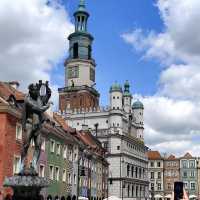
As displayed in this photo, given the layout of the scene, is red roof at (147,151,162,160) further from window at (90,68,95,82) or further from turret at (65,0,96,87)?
turret at (65,0,96,87)

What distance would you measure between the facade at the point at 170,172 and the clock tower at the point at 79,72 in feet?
151

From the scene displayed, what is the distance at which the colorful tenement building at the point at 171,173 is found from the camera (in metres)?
151

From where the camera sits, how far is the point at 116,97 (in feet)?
368

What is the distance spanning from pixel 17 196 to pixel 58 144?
35648mm

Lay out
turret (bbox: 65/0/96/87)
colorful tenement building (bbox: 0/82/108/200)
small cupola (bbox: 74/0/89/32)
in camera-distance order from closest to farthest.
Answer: colorful tenement building (bbox: 0/82/108/200), turret (bbox: 65/0/96/87), small cupola (bbox: 74/0/89/32)

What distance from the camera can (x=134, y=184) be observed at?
381 feet

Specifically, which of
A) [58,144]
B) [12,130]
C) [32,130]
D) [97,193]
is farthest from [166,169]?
[32,130]

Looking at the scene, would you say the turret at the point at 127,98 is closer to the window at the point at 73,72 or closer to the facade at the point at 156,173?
the window at the point at 73,72

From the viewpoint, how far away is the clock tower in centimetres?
11462

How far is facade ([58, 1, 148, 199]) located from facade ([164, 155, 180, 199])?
2759cm

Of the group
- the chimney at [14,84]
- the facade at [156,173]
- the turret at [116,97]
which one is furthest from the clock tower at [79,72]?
the chimney at [14,84]

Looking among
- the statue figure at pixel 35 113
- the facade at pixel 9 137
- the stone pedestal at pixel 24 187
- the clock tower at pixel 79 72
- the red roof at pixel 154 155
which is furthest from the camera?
the red roof at pixel 154 155

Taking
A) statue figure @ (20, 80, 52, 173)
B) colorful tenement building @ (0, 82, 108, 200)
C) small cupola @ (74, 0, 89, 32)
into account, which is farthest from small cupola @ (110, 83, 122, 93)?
statue figure @ (20, 80, 52, 173)

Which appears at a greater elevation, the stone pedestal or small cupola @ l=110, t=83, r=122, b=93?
small cupola @ l=110, t=83, r=122, b=93
